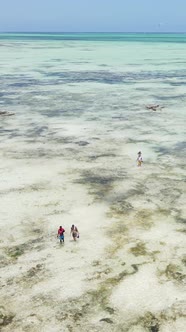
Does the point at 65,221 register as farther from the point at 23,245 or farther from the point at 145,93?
the point at 145,93

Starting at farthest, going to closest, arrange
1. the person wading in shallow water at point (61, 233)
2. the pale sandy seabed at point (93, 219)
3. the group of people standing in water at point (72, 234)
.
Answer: the group of people standing in water at point (72, 234) < the person wading in shallow water at point (61, 233) < the pale sandy seabed at point (93, 219)

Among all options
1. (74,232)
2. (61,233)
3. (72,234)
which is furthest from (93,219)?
(61,233)

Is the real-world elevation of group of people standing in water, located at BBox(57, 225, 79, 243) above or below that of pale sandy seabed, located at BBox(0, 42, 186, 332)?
above

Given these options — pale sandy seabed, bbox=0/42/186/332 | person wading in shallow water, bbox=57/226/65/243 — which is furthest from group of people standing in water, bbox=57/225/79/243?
pale sandy seabed, bbox=0/42/186/332

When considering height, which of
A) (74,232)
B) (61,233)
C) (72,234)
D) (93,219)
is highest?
(61,233)

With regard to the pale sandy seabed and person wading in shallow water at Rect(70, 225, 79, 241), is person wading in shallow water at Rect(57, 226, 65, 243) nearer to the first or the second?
the pale sandy seabed

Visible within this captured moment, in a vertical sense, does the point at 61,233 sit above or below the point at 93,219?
above

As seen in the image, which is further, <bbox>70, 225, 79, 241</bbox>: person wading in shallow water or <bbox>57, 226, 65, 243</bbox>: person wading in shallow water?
<bbox>70, 225, 79, 241</bbox>: person wading in shallow water

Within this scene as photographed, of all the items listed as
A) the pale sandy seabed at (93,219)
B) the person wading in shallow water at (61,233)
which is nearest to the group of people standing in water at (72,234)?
the person wading in shallow water at (61,233)

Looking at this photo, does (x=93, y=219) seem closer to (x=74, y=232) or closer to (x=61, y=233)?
(x=74, y=232)

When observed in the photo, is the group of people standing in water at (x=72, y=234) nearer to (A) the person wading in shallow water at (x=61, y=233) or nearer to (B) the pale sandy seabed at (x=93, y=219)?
(A) the person wading in shallow water at (x=61, y=233)
